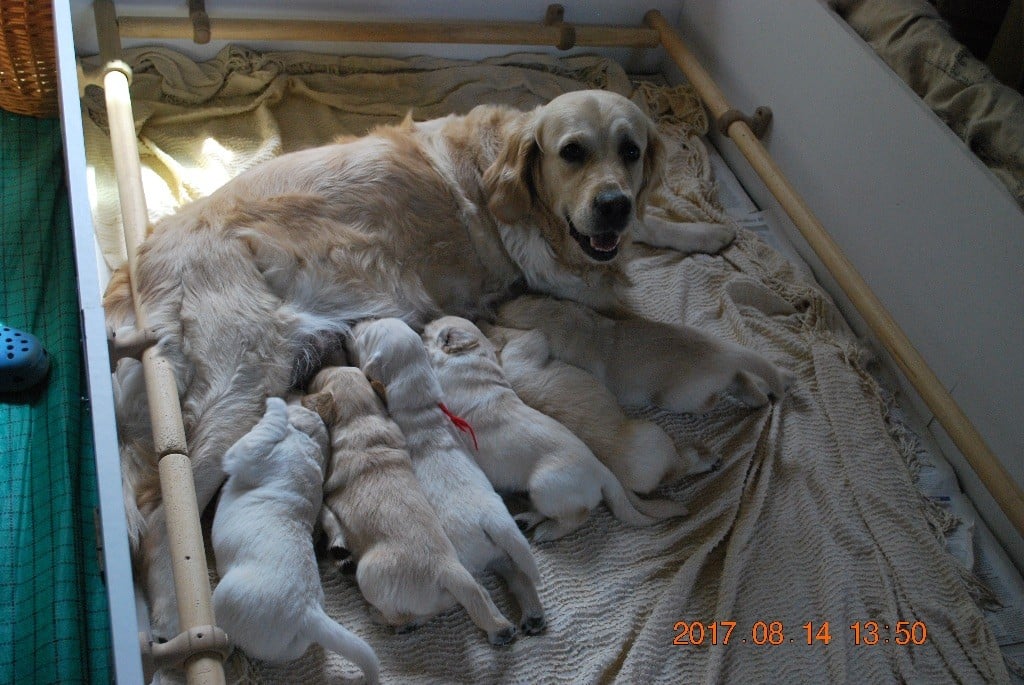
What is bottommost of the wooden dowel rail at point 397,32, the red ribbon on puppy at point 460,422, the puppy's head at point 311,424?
the red ribbon on puppy at point 460,422

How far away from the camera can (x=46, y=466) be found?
1639 millimetres

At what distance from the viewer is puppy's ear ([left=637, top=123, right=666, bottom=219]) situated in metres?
2.08

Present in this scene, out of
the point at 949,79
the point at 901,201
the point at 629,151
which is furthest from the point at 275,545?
the point at 949,79

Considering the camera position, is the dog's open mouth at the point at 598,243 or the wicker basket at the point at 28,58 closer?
the dog's open mouth at the point at 598,243

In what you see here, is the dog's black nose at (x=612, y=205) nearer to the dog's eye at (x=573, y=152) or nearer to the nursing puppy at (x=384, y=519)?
the dog's eye at (x=573, y=152)

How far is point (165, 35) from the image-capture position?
8.30ft

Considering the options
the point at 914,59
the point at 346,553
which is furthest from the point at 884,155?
the point at 346,553

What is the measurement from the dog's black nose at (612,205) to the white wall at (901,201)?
75 centimetres

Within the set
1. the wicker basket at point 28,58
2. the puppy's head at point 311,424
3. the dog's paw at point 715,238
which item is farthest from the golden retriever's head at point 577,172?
the wicker basket at point 28,58

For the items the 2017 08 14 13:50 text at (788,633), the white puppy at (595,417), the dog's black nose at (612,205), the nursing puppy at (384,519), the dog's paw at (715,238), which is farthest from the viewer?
the dog's paw at (715,238)

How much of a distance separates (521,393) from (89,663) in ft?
2.98

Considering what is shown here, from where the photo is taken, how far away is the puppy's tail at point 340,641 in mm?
1378

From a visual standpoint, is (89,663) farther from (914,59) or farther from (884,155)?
(914,59)

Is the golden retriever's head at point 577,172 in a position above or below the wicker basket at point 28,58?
below
